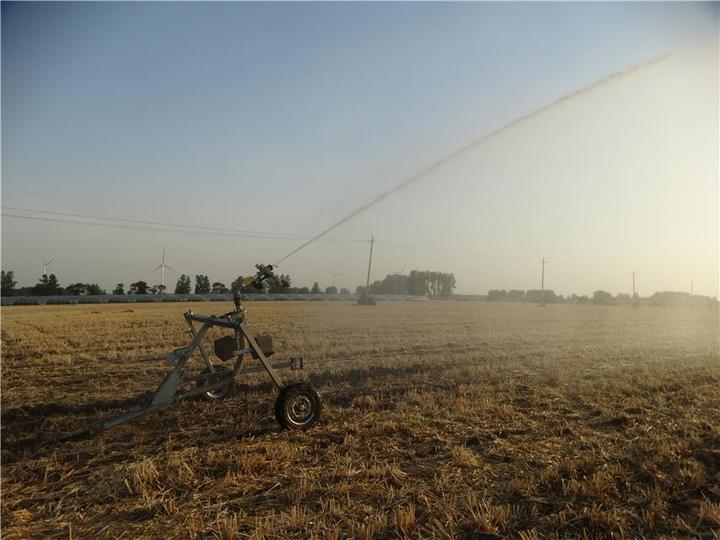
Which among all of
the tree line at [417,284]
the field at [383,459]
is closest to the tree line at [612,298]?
the tree line at [417,284]

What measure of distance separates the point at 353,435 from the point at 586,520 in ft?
11.3

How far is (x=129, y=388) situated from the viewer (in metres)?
10.8

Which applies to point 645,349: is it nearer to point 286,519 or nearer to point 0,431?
point 286,519

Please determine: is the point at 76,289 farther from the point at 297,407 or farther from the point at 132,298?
the point at 297,407

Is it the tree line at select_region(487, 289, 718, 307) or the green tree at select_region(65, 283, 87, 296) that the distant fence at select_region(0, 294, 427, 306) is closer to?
the green tree at select_region(65, 283, 87, 296)

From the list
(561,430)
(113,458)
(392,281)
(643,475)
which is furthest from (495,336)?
(392,281)

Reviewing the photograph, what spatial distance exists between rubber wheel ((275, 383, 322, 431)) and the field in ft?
0.68

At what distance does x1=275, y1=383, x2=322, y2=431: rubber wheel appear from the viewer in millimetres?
7301

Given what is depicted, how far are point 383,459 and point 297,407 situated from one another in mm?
1949

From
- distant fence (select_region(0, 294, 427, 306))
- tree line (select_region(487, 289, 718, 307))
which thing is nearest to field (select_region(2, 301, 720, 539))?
distant fence (select_region(0, 294, 427, 306))

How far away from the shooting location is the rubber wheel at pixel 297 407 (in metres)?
7.30

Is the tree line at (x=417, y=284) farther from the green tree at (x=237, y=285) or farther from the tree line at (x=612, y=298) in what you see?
the green tree at (x=237, y=285)

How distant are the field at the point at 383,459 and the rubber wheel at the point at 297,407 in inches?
8.1

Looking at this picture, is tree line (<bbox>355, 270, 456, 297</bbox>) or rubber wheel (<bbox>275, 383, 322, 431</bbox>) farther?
tree line (<bbox>355, 270, 456, 297</bbox>)
